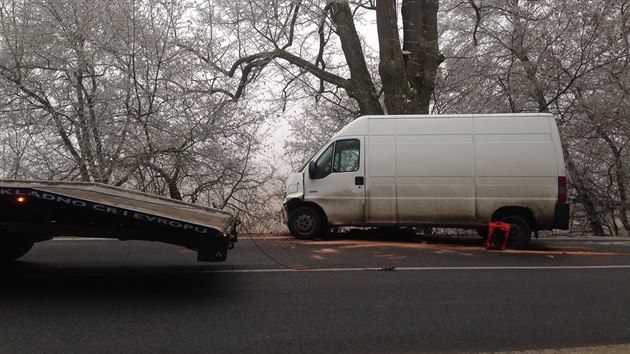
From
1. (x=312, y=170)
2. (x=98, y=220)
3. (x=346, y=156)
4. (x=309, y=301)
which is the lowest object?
(x=309, y=301)

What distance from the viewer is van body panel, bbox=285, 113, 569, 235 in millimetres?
11078

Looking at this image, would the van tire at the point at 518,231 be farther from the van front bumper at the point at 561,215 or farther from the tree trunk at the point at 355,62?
the tree trunk at the point at 355,62

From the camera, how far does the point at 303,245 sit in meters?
11.2

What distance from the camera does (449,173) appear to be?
11.3 meters

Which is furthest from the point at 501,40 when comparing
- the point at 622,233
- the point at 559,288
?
the point at 559,288

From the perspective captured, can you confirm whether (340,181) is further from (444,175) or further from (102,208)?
(102,208)

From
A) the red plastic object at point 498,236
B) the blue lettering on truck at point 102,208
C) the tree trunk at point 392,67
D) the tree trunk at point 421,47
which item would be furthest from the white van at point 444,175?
the tree trunk at point 421,47

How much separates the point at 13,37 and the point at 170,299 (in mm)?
12193

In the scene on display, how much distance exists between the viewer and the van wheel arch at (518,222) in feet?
36.7

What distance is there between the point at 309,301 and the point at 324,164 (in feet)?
18.1

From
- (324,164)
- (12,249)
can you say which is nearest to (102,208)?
(12,249)

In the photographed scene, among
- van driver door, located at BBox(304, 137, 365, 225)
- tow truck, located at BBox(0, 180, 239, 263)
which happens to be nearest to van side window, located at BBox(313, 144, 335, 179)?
van driver door, located at BBox(304, 137, 365, 225)

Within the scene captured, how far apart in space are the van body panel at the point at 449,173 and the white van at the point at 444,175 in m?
0.02

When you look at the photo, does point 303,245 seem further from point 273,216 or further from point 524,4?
point 524,4
